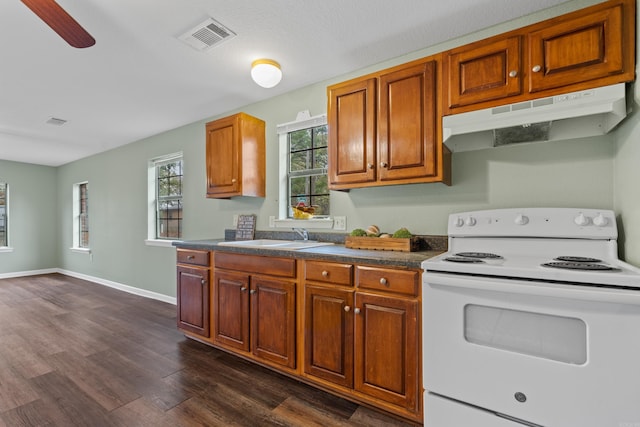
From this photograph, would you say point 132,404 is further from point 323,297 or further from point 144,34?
point 144,34

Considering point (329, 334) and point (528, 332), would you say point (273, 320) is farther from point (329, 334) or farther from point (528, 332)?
point (528, 332)

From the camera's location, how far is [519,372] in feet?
4.06

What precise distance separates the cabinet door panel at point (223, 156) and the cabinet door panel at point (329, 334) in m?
A: 1.49

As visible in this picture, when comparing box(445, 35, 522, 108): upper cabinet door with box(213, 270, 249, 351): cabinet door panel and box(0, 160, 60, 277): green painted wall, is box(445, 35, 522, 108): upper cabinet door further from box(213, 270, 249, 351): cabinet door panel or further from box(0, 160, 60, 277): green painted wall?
box(0, 160, 60, 277): green painted wall

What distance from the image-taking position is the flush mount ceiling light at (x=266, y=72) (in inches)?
91.7

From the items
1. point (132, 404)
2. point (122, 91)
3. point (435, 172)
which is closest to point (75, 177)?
point (122, 91)

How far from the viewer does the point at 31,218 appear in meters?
6.27

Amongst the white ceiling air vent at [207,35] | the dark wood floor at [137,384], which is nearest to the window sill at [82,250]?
the dark wood floor at [137,384]

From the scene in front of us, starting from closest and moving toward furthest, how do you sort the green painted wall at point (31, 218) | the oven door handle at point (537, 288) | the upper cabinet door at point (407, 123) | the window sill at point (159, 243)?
the oven door handle at point (537, 288)
the upper cabinet door at point (407, 123)
the window sill at point (159, 243)
the green painted wall at point (31, 218)

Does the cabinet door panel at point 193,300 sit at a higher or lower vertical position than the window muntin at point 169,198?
lower

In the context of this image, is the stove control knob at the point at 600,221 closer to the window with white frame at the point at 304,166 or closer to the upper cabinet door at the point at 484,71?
the upper cabinet door at the point at 484,71

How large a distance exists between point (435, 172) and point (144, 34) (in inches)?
84.1

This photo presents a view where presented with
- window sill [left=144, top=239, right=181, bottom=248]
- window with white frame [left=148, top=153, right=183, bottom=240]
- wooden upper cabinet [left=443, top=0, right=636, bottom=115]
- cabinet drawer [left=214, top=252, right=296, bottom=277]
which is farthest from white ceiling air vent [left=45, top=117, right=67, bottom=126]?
wooden upper cabinet [left=443, top=0, right=636, bottom=115]

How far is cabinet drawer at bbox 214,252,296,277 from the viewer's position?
6.81 feet
